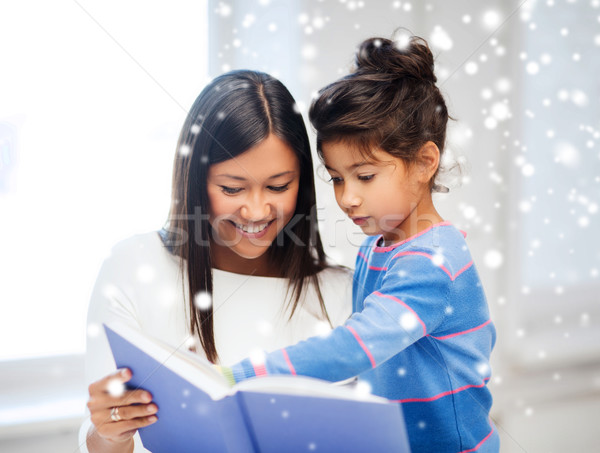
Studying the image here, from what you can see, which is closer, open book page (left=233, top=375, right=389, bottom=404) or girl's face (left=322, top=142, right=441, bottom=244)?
open book page (left=233, top=375, right=389, bottom=404)

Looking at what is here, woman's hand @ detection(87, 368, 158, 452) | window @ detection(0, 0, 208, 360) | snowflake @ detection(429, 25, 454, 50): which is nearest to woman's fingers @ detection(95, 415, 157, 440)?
woman's hand @ detection(87, 368, 158, 452)

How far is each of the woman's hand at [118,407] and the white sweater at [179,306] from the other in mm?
192

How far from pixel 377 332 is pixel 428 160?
405 millimetres

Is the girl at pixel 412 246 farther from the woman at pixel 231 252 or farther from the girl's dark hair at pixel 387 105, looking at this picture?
the woman at pixel 231 252

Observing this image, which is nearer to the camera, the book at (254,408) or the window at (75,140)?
the book at (254,408)

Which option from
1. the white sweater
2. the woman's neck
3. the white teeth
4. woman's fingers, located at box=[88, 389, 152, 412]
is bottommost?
woman's fingers, located at box=[88, 389, 152, 412]

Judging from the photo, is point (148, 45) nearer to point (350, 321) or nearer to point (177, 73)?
point (177, 73)

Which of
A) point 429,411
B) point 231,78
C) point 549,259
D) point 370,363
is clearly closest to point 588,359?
point 549,259

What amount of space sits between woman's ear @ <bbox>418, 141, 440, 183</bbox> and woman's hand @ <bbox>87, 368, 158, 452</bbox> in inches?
25.5

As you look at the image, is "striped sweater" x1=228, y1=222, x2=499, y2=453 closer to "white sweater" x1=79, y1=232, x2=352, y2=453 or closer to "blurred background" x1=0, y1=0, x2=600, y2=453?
"white sweater" x1=79, y1=232, x2=352, y2=453

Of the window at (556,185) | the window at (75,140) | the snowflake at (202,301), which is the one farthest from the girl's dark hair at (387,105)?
the window at (556,185)

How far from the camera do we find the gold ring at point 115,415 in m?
0.77

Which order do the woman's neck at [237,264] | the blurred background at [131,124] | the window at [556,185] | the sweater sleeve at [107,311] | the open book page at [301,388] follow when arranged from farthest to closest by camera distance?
the window at [556,185]
the blurred background at [131,124]
the woman's neck at [237,264]
the sweater sleeve at [107,311]
the open book page at [301,388]

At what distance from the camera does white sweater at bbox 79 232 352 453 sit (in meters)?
1.00
